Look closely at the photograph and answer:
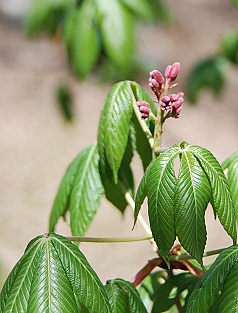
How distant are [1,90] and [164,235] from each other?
22.9ft

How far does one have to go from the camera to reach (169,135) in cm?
641

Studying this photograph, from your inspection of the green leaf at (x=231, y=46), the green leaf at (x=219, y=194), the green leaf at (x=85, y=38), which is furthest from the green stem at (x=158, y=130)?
the green leaf at (x=231, y=46)

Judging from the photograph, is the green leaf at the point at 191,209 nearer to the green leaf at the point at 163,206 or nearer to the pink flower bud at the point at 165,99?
the green leaf at the point at 163,206

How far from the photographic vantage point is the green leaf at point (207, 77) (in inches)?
145

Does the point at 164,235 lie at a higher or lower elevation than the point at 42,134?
lower

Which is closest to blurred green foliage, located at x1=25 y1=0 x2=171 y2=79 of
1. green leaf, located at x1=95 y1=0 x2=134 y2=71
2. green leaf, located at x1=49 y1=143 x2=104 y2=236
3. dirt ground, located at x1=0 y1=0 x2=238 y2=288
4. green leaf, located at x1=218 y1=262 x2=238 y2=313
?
green leaf, located at x1=95 y1=0 x2=134 y2=71

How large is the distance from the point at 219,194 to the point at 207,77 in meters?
2.46

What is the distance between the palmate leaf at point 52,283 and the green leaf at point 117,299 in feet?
0.38

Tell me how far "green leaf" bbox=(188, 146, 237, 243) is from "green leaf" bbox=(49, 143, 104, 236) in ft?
1.27

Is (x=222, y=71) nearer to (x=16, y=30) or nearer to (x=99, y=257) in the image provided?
(x=99, y=257)

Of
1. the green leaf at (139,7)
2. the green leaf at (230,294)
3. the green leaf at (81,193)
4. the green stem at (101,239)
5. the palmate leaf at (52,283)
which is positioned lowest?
the green leaf at (230,294)

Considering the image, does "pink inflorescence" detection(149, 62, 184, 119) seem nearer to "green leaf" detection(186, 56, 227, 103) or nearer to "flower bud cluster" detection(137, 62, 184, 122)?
"flower bud cluster" detection(137, 62, 184, 122)

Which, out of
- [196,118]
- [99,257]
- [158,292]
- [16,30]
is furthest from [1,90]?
[158,292]

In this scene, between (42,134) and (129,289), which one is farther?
(42,134)
